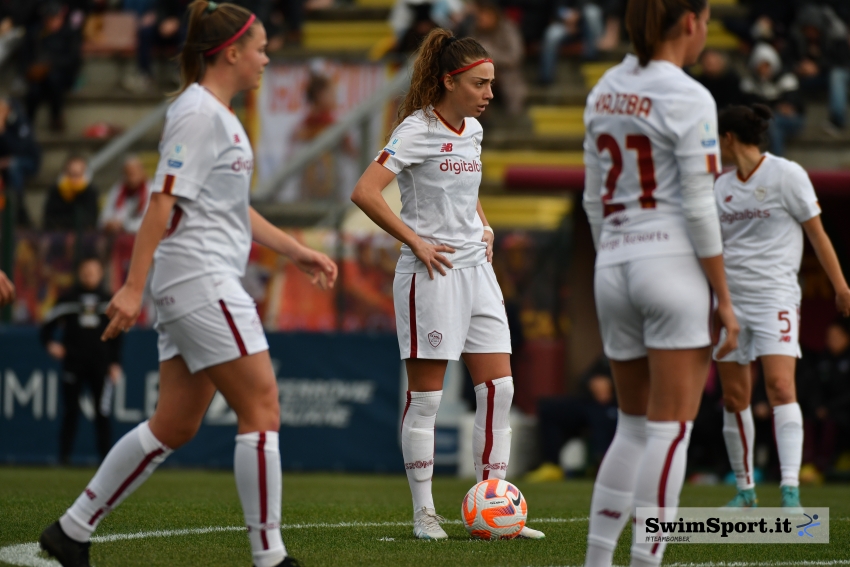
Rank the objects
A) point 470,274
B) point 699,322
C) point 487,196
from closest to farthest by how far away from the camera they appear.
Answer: point 699,322 → point 470,274 → point 487,196

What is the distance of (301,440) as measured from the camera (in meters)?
13.4

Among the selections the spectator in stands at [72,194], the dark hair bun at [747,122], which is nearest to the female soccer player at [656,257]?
the dark hair bun at [747,122]

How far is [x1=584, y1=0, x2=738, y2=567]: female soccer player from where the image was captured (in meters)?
4.40

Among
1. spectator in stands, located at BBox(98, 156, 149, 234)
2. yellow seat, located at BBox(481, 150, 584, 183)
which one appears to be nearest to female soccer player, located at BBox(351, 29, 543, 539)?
spectator in stands, located at BBox(98, 156, 149, 234)

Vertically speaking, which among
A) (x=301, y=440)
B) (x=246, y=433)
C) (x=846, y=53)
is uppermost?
(x=846, y=53)

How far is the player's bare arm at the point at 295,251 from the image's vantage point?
507cm

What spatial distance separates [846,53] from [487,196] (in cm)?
509

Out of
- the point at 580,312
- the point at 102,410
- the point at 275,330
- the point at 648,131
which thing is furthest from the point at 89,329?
the point at 648,131

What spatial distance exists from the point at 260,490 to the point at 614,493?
51.2 inches

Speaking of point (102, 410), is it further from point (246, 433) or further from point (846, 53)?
point (846, 53)

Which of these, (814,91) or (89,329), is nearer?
(89,329)

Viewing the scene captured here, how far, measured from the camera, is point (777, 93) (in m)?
16.2

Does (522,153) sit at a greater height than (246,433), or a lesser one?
greater

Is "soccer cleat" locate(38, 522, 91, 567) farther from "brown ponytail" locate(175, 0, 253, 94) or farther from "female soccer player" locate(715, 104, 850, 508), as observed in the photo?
"female soccer player" locate(715, 104, 850, 508)
